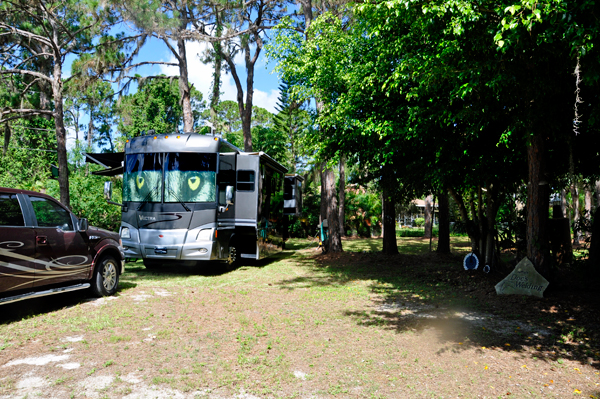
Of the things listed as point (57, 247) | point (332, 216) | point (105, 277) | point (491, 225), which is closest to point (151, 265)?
point (105, 277)

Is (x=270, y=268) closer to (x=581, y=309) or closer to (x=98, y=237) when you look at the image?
(x=98, y=237)

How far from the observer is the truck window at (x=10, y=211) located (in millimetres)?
5922

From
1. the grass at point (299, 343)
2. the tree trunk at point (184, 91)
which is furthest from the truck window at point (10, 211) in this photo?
the tree trunk at point (184, 91)

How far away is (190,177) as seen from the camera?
432 inches

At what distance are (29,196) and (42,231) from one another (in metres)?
0.56

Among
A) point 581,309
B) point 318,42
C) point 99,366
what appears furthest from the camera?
point 318,42

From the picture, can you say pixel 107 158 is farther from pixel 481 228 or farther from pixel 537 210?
pixel 537 210

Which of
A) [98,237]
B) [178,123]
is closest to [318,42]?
[98,237]

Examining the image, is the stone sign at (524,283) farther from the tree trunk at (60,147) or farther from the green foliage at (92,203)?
the green foliage at (92,203)

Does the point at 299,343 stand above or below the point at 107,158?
below

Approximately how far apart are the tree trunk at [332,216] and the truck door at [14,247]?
1118 cm

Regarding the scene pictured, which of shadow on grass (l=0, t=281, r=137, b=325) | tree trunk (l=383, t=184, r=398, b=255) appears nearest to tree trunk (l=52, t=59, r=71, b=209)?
shadow on grass (l=0, t=281, r=137, b=325)

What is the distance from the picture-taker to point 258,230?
41.4 ft

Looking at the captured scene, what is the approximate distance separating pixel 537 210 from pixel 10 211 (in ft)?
30.3
